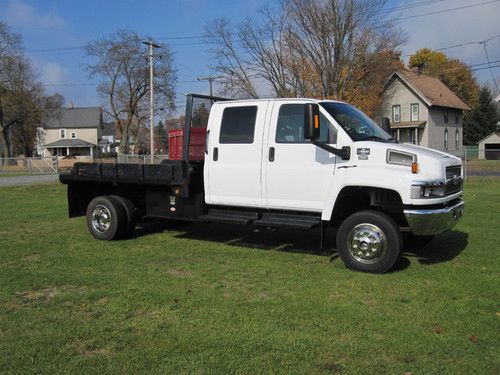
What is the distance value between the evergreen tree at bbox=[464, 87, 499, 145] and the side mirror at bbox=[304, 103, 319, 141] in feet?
212

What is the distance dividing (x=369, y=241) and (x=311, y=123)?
1667mm

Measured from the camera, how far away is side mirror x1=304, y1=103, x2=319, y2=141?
6.65 m

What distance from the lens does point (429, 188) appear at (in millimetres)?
6367

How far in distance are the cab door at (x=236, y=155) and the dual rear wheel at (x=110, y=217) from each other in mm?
1842

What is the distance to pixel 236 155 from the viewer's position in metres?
7.71

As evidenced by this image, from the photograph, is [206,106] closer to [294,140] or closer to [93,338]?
[294,140]

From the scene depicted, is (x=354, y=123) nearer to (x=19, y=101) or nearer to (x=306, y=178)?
(x=306, y=178)

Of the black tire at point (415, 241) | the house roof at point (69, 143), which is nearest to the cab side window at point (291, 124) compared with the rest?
the black tire at point (415, 241)

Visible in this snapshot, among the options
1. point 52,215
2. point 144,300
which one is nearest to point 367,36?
point 52,215

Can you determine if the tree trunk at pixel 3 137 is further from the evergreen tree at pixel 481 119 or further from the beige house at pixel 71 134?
the evergreen tree at pixel 481 119

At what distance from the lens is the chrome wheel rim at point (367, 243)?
6.61 metres

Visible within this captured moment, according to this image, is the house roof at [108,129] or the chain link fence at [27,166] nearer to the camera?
the chain link fence at [27,166]

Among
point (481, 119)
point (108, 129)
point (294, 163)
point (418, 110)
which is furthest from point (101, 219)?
point (108, 129)

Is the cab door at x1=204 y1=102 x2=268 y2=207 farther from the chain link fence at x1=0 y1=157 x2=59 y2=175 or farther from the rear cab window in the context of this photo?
the chain link fence at x1=0 y1=157 x2=59 y2=175
